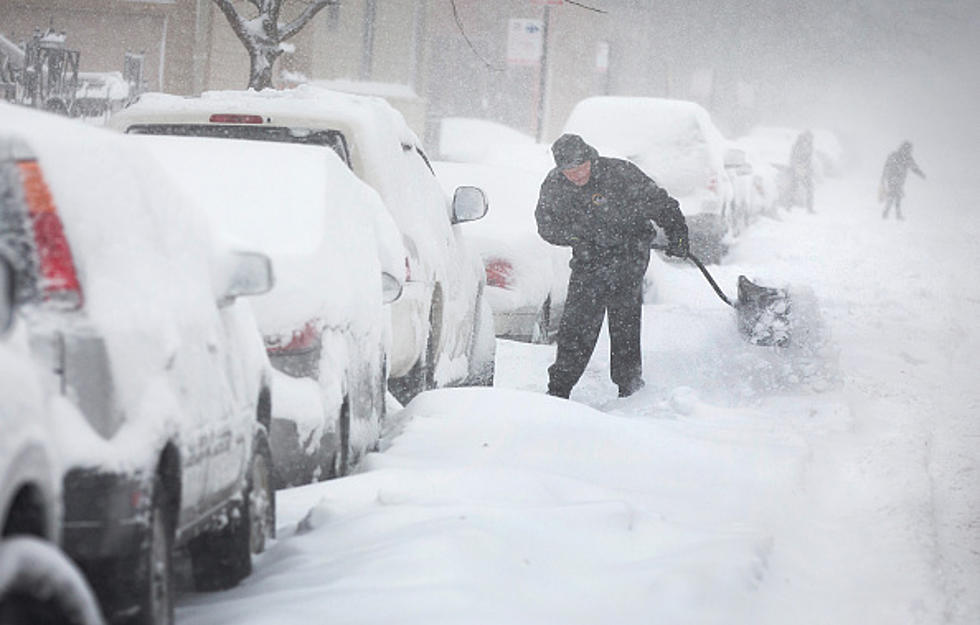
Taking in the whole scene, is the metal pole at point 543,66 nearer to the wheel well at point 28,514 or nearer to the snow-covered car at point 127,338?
the snow-covered car at point 127,338

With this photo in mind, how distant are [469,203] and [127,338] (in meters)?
5.79

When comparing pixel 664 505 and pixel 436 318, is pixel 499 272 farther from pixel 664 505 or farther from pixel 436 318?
pixel 664 505

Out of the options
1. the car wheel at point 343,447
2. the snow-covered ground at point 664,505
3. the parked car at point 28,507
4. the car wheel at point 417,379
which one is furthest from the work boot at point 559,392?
the parked car at point 28,507

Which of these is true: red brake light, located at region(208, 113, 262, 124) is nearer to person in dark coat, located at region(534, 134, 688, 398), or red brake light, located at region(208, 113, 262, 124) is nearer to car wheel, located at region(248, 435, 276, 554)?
person in dark coat, located at region(534, 134, 688, 398)

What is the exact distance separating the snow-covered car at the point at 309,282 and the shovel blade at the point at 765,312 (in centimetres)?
495

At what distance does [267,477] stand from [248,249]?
42.5 inches

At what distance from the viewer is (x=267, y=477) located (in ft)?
17.9

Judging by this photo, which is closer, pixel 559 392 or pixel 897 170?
pixel 559 392

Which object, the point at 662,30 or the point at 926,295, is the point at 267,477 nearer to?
the point at 926,295

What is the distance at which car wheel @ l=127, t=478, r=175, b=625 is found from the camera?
3.69 m

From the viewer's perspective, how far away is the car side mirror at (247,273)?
4.59 meters

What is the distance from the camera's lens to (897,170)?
35.9 meters

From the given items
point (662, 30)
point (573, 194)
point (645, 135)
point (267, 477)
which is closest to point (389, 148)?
point (573, 194)

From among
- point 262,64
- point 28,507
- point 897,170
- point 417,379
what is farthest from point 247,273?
point 897,170
